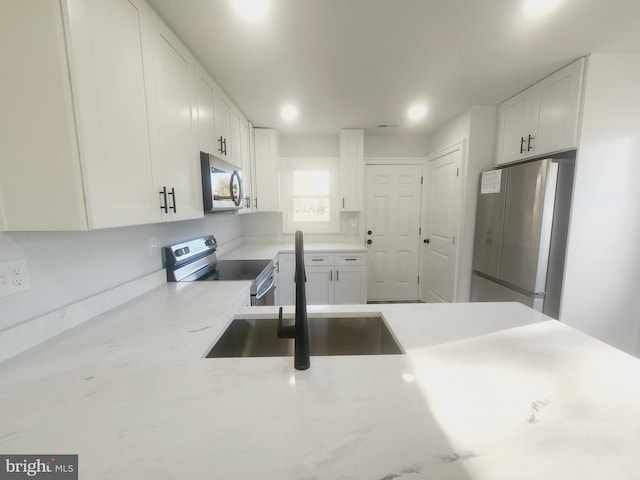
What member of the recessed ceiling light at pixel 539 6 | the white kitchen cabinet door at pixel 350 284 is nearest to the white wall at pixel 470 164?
the white kitchen cabinet door at pixel 350 284

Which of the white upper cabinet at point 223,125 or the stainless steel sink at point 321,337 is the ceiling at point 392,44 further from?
the stainless steel sink at point 321,337

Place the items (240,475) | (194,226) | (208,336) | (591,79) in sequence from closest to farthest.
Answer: (240,475) → (208,336) → (591,79) → (194,226)

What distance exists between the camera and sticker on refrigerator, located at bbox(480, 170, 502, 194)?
235cm

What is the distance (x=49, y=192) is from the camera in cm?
85

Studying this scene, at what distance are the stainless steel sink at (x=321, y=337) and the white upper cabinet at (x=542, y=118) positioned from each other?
2056 millimetres

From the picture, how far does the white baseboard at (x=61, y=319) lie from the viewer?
0.86 m

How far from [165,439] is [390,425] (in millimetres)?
Answer: 482

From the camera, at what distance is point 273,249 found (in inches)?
127

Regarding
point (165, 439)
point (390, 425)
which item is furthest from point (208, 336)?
point (390, 425)

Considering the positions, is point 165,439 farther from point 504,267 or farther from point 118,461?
point 504,267

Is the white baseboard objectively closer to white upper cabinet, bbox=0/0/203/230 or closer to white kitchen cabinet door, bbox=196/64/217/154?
white upper cabinet, bbox=0/0/203/230

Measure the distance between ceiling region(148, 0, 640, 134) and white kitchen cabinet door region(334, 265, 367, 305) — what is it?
1.88m

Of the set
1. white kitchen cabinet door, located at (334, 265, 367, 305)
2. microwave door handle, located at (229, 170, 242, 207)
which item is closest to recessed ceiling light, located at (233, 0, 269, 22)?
microwave door handle, located at (229, 170, 242, 207)

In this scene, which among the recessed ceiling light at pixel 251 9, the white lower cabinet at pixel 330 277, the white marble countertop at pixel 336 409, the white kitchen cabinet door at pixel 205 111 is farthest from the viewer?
the white lower cabinet at pixel 330 277
